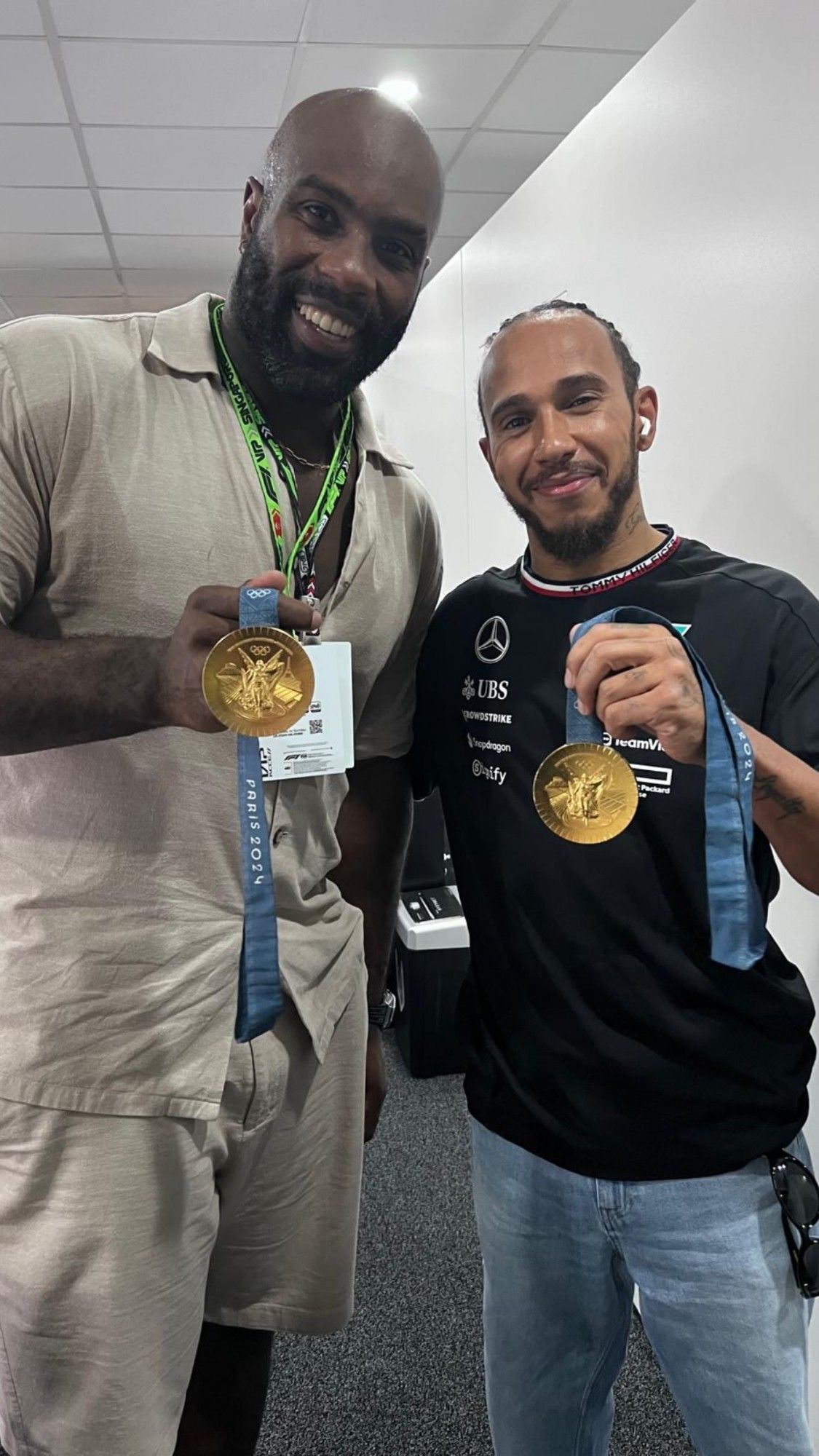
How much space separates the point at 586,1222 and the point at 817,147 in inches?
71.7

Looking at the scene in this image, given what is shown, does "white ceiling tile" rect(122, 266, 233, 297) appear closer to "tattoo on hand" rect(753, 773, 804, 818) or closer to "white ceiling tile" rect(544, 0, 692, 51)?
"white ceiling tile" rect(544, 0, 692, 51)

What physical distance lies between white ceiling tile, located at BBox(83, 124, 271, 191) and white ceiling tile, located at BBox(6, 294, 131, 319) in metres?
2.10

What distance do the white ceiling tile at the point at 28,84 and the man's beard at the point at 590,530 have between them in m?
2.94

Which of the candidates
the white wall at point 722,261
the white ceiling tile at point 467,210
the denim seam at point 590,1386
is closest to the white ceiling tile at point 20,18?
the white wall at point 722,261

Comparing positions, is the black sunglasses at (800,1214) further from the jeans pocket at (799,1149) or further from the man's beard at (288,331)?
the man's beard at (288,331)

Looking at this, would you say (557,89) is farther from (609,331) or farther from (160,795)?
(160,795)

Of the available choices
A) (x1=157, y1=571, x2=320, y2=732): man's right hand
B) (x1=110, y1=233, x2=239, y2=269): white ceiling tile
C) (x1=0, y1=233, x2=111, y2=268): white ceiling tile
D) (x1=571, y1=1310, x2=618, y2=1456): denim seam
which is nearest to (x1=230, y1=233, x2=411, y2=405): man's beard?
(x1=157, y1=571, x2=320, y2=732): man's right hand

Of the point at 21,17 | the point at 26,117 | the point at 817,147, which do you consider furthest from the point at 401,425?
the point at 817,147

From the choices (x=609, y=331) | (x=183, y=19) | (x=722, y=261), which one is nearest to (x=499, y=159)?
(x=183, y=19)

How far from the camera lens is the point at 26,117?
3.45 meters

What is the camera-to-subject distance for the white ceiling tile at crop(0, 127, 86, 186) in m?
3.60

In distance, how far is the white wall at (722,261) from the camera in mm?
1643

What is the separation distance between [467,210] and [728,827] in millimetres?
4381

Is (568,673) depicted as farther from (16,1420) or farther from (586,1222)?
(16,1420)
